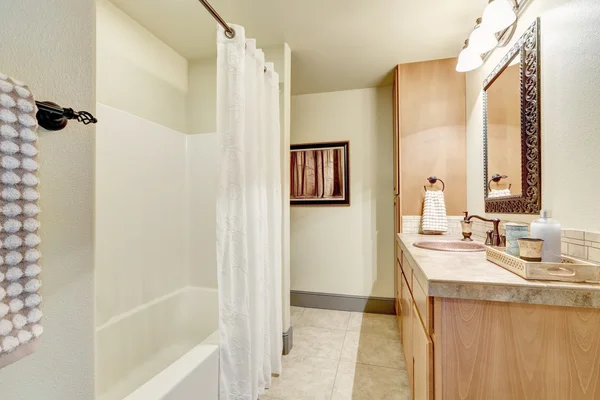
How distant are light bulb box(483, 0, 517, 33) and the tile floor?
2.15m

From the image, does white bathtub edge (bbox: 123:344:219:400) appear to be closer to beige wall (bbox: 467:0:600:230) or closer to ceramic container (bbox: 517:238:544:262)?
ceramic container (bbox: 517:238:544:262)

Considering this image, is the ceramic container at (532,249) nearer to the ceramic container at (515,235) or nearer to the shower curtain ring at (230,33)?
the ceramic container at (515,235)

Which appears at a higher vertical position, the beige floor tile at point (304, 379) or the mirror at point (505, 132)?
the mirror at point (505, 132)

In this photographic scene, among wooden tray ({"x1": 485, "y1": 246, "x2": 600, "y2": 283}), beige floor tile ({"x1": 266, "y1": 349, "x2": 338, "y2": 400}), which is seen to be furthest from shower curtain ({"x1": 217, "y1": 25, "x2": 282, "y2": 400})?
wooden tray ({"x1": 485, "y1": 246, "x2": 600, "y2": 283})

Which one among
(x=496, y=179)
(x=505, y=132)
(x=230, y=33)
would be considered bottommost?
(x=496, y=179)

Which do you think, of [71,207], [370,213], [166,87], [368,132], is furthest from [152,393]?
[368,132]

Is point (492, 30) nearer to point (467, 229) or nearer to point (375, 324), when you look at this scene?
point (467, 229)

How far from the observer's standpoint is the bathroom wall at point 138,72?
1.66 metres

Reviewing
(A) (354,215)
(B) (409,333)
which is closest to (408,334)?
(B) (409,333)

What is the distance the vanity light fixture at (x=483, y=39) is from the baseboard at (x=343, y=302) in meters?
2.27

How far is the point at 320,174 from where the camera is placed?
2.99 metres

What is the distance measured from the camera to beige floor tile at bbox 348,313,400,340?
2.37 meters

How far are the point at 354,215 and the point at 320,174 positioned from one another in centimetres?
59

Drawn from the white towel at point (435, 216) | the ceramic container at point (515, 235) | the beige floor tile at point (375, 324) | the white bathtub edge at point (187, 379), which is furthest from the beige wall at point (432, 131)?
the white bathtub edge at point (187, 379)
